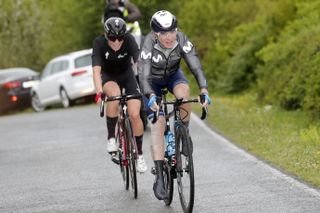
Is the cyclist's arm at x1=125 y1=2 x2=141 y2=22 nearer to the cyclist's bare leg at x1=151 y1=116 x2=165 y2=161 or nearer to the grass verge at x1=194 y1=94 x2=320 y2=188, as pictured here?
the grass verge at x1=194 y1=94 x2=320 y2=188

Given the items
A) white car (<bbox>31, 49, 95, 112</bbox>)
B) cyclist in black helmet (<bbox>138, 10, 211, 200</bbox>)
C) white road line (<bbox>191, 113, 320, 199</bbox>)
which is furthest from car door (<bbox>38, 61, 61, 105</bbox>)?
cyclist in black helmet (<bbox>138, 10, 211, 200</bbox>)

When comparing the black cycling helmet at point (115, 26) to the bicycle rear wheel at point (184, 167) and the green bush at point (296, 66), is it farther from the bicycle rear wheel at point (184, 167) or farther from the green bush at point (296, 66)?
the green bush at point (296, 66)

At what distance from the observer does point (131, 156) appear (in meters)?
9.84

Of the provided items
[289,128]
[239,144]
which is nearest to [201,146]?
[239,144]

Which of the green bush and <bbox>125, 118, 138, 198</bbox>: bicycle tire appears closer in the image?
<bbox>125, 118, 138, 198</bbox>: bicycle tire

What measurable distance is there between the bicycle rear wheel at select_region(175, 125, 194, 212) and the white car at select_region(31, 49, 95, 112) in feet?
61.8

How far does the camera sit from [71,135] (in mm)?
18016

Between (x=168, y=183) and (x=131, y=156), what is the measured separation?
113 cm

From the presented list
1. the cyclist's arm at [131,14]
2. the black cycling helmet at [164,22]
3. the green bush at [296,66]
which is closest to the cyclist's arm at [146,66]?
the black cycling helmet at [164,22]

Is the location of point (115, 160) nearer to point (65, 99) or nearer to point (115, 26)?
point (115, 26)

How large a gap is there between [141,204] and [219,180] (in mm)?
1523

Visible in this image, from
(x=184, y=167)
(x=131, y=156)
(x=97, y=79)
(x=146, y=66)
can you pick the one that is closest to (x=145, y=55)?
(x=146, y=66)

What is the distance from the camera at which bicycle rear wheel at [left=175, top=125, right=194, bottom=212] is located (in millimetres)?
8039

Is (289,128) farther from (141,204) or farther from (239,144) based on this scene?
(141,204)
